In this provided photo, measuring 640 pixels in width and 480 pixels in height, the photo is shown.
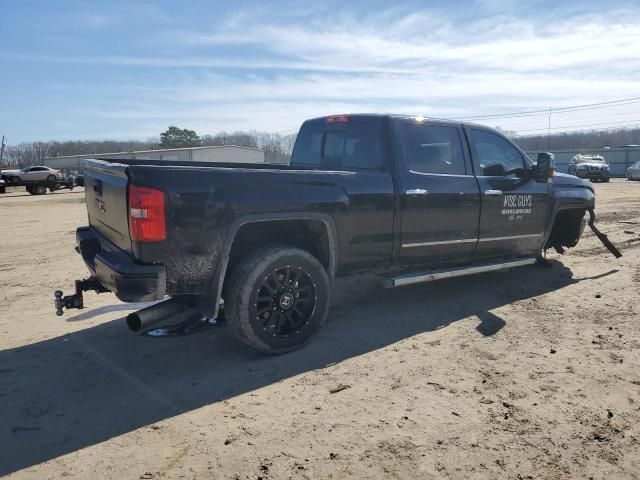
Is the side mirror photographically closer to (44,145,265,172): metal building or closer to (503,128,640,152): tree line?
(44,145,265,172): metal building

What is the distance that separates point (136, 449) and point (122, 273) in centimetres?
116

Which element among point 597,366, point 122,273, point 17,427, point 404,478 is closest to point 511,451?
point 404,478

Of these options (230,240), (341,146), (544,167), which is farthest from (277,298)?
(544,167)

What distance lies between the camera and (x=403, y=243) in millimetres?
4734

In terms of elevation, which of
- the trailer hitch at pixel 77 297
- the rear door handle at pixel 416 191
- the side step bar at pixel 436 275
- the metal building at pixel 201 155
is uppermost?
the metal building at pixel 201 155

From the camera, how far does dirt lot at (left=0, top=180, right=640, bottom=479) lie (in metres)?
2.63

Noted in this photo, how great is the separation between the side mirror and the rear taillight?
4.51 meters

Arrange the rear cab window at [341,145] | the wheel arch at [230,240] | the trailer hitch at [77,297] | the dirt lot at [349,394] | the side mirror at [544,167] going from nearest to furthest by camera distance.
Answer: the dirt lot at [349,394]
the wheel arch at [230,240]
the trailer hitch at [77,297]
the rear cab window at [341,145]
the side mirror at [544,167]

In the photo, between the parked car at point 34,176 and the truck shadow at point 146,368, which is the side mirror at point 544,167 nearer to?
the truck shadow at point 146,368

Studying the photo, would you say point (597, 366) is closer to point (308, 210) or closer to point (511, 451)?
point (511, 451)

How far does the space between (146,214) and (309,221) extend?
1.35m

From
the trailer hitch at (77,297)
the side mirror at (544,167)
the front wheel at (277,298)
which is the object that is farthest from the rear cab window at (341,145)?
the trailer hitch at (77,297)

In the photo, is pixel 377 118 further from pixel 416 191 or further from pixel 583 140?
pixel 583 140

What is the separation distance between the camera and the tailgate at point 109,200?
139 inches
